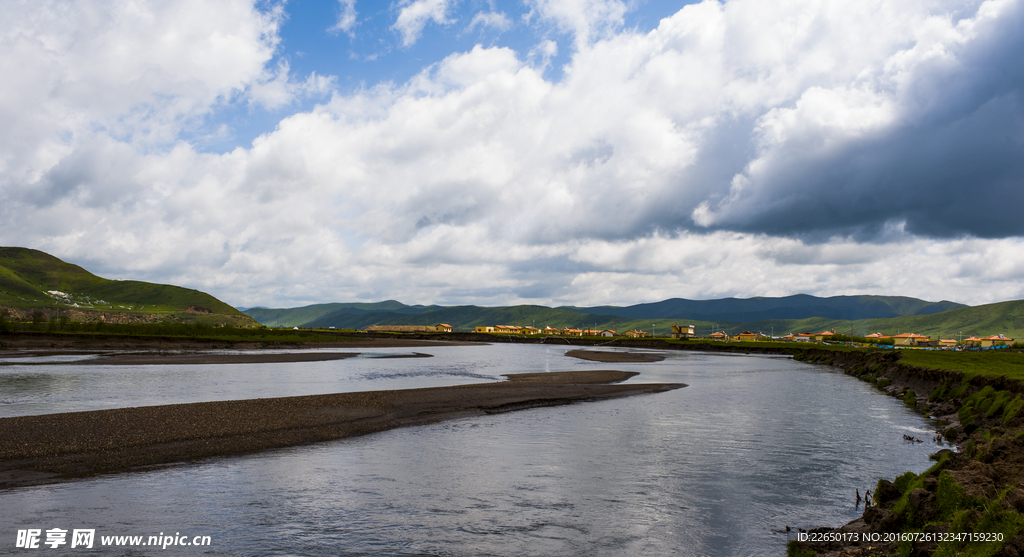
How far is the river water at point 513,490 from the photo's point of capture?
13.8 metres

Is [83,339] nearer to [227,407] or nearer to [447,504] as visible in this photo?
[227,407]

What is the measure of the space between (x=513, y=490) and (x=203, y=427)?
51.5ft

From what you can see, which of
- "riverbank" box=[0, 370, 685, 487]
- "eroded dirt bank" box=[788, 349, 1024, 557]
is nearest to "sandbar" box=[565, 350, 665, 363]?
"riverbank" box=[0, 370, 685, 487]

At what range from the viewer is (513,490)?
1795 cm

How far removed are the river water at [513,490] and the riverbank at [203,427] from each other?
5.27 ft

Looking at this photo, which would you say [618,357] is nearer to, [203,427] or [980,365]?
[980,365]

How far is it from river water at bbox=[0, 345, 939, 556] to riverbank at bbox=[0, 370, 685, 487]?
5.27 ft

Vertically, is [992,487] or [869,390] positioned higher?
[992,487]

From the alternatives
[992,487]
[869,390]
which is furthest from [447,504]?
[869,390]

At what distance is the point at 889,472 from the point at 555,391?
26050mm

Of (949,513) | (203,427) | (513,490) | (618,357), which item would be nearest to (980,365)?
(949,513)

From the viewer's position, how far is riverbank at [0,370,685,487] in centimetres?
1953

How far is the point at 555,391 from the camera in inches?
1738

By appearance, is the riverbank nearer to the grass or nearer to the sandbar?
the grass
